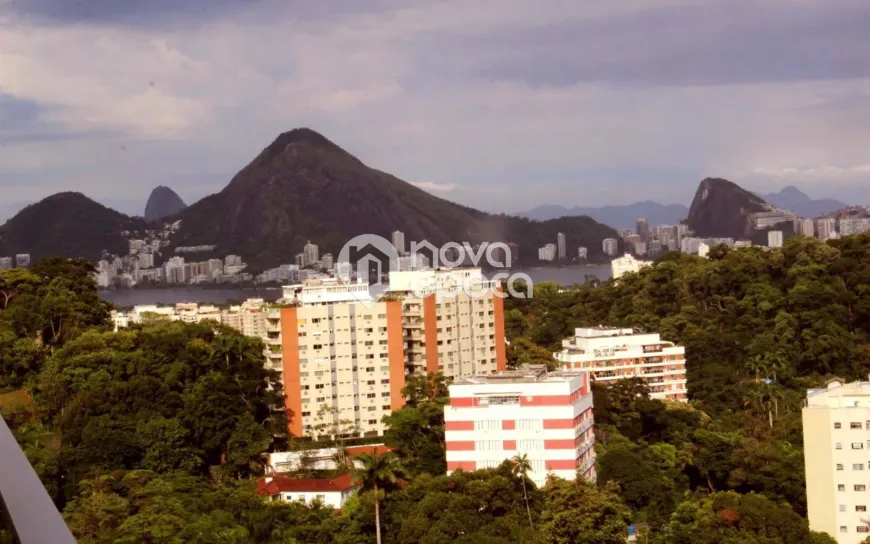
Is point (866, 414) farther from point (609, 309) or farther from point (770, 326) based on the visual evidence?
point (609, 309)

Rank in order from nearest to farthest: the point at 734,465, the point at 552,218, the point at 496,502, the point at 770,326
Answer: the point at 496,502 → the point at 734,465 → the point at 770,326 → the point at 552,218

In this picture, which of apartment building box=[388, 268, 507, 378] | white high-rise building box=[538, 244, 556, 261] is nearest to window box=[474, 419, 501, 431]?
apartment building box=[388, 268, 507, 378]

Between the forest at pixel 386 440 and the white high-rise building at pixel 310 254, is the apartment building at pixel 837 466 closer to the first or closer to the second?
the forest at pixel 386 440

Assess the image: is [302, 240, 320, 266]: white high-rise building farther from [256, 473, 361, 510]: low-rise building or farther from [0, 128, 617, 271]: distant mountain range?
[256, 473, 361, 510]: low-rise building

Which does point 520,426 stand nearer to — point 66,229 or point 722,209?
point 66,229

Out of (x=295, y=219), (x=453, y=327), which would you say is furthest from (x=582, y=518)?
(x=295, y=219)

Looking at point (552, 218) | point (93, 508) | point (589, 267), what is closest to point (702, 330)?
point (93, 508)
